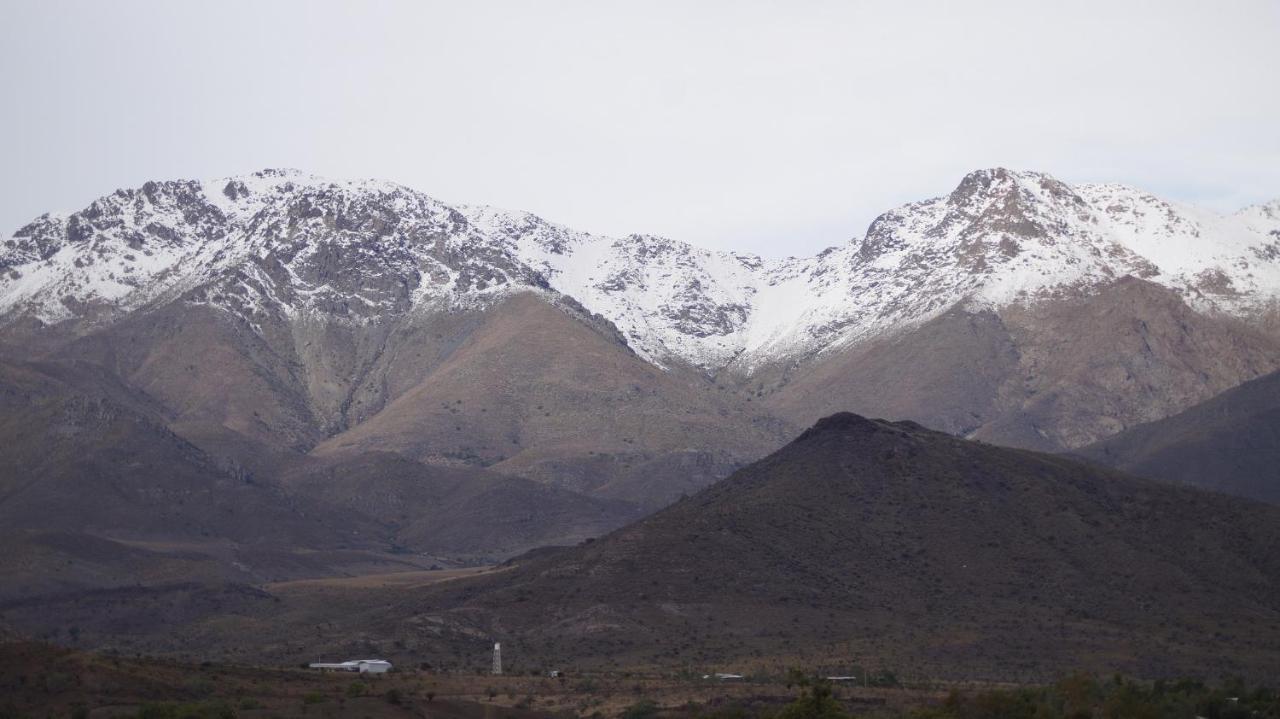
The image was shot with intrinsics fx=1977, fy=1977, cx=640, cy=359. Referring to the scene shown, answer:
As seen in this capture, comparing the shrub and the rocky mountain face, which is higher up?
the rocky mountain face

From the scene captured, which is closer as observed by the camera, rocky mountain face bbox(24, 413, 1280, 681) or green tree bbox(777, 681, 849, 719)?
green tree bbox(777, 681, 849, 719)

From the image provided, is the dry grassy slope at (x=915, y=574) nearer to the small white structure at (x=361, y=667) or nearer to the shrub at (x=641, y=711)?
the small white structure at (x=361, y=667)

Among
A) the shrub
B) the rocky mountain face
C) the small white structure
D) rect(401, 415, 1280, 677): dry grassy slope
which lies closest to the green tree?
the shrub

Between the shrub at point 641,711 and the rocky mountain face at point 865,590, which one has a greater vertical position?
the rocky mountain face at point 865,590

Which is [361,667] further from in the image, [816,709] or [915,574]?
[915,574]

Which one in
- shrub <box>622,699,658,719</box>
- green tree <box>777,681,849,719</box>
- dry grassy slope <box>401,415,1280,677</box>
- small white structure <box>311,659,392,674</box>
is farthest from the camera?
dry grassy slope <box>401,415,1280,677</box>

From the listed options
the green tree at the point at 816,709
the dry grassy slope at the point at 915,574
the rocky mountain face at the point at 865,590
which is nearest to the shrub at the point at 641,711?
the green tree at the point at 816,709

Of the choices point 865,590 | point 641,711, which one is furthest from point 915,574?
point 641,711

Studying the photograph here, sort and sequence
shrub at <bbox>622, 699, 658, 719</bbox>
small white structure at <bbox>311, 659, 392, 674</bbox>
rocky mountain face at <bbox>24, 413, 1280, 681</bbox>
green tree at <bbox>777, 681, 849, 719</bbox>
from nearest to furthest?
green tree at <bbox>777, 681, 849, 719</bbox>
shrub at <bbox>622, 699, 658, 719</bbox>
small white structure at <bbox>311, 659, 392, 674</bbox>
rocky mountain face at <bbox>24, 413, 1280, 681</bbox>

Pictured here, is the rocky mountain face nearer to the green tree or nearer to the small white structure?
the small white structure

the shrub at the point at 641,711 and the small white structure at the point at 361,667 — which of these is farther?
the small white structure at the point at 361,667
